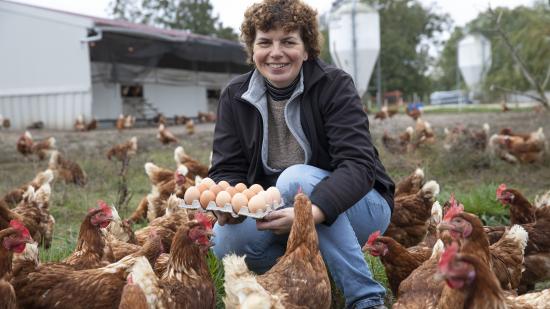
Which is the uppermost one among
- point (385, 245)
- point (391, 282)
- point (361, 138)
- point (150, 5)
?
point (150, 5)

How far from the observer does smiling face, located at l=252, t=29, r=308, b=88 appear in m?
2.82

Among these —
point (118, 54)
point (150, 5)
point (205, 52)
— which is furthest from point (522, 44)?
point (150, 5)

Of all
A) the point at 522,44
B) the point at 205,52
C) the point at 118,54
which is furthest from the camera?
the point at 205,52

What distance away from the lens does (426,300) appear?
248cm

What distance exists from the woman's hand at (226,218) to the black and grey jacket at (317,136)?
0.33 m

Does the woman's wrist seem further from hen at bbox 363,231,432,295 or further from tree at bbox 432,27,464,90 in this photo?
tree at bbox 432,27,464,90

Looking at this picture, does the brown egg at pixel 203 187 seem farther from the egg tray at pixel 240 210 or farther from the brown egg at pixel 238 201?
the brown egg at pixel 238 201

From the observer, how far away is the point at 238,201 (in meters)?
2.49

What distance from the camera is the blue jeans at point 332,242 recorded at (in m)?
2.64

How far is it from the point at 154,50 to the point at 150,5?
31.3m

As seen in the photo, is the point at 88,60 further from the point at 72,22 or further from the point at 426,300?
the point at 426,300

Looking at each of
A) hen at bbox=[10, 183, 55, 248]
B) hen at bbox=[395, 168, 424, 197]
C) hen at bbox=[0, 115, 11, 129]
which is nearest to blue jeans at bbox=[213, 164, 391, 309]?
hen at bbox=[395, 168, 424, 197]

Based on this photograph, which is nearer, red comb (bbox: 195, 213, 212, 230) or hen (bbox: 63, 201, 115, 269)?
red comb (bbox: 195, 213, 212, 230)

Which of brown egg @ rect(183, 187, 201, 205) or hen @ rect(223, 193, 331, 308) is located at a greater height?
brown egg @ rect(183, 187, 201, 205)
